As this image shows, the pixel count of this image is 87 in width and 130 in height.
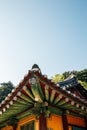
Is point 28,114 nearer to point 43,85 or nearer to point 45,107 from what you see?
point 45,107

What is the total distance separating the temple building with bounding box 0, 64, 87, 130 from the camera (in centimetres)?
582

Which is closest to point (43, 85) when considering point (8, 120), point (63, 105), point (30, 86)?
point (30, 86)

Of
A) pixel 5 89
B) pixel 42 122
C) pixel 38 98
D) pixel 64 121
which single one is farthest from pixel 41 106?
pixel 5 89

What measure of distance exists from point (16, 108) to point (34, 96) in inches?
56.0

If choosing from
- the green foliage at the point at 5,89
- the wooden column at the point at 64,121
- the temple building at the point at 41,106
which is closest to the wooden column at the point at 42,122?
the temple building at the point at 41,106

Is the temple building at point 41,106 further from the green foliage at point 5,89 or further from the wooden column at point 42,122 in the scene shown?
the green foliage at point 5,89

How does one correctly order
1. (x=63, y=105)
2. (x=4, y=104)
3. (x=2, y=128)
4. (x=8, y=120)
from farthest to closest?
(x=2, y=128)
(x=8, y=120)
(x=63, y=105)
(x=4, y=104)

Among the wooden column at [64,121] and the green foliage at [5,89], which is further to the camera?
the green foliage at [5,89]

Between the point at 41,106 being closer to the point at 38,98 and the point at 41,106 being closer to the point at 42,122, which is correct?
the point at 42,122

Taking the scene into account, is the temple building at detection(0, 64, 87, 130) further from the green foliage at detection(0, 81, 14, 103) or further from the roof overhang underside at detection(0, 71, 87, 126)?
the green foliage at detection(0, 81, 14, 103)

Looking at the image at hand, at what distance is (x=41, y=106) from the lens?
7.11 metres

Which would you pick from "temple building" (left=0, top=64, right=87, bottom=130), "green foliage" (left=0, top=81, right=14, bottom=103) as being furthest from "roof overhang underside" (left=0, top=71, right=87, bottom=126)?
"green foliage" (left=0, top=81, right=14, bottom=103)

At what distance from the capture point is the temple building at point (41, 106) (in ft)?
19.1

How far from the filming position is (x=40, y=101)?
6.87 metres
